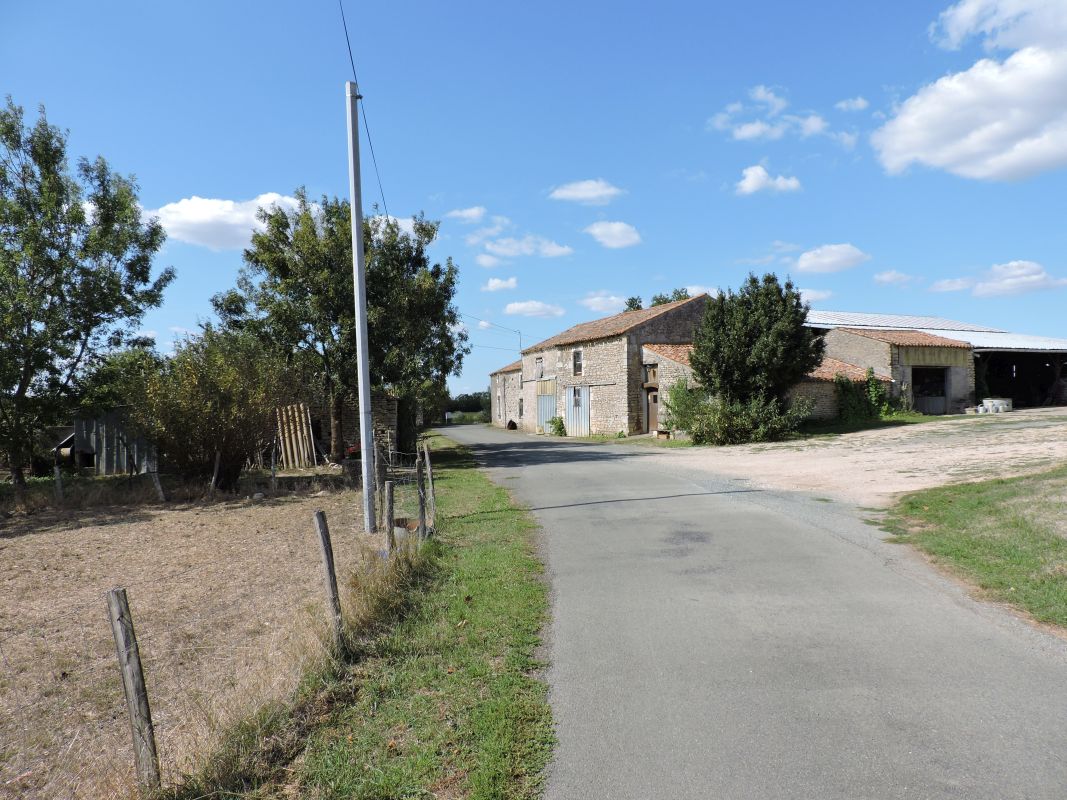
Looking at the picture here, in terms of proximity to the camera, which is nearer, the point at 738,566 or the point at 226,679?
the point at 226,679

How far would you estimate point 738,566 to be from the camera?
24.8 feet

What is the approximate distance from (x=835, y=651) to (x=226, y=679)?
4.55 meters

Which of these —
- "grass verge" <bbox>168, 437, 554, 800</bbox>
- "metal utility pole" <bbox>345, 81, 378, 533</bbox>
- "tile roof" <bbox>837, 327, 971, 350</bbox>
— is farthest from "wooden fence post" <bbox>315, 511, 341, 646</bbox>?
"tile roof" <bbox>837, 327, 971, 350</bbox>

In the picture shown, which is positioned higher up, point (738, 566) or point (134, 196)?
point (134, 196)

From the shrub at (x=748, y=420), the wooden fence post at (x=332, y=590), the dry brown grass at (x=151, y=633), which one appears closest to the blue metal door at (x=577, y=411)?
the shrub at (x=748, y=420)

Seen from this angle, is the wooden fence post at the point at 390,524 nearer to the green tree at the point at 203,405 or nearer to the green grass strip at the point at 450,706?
the green grass strip at the point at 450,706

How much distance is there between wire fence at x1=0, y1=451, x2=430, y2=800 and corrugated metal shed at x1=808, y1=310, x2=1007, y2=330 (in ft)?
109

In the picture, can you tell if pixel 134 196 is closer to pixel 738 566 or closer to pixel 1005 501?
pixel 738 566

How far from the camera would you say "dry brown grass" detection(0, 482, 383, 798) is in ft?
13.8

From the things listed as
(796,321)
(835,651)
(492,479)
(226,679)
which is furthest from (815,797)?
(796,321)

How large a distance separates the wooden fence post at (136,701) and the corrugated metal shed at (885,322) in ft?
122

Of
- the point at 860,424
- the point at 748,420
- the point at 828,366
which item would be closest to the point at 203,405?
the point at 748,420

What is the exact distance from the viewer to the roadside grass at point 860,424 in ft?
86.9

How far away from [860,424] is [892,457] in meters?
11.4
